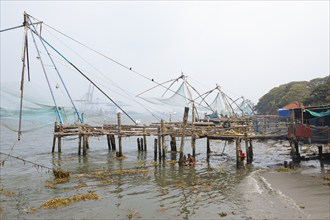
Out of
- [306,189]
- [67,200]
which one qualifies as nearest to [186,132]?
[306,189]

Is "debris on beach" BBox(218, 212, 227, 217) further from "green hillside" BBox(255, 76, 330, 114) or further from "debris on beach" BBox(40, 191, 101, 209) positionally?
"green hillside" BBox(255, 76, 330, 114)

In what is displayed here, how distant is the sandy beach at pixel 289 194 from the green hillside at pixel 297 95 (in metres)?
17.8

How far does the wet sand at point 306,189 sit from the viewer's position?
9497mm

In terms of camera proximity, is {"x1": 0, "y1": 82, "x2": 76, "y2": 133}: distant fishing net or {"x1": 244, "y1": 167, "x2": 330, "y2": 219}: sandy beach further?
{"x1": 0, "y1": 82, "x2": 76, "y2": 133}: distant fishing net

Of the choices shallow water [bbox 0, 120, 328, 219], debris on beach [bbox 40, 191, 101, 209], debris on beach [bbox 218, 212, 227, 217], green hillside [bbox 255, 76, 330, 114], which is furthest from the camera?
green hillside [bbox 255, 76, 330, 114]

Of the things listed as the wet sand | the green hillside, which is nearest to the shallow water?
the wet sand

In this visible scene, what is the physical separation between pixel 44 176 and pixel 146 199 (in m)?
7.31

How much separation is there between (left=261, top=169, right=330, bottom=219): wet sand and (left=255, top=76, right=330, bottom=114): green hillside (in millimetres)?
17618

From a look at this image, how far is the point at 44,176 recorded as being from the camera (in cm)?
1669

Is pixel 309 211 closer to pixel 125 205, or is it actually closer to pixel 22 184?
pixel 125 205

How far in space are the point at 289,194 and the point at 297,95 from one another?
1527 inches

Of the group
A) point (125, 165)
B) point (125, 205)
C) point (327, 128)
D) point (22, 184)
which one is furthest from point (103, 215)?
point (327, 128)

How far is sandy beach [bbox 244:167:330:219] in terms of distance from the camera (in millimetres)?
9430

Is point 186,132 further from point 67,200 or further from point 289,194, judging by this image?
point 67,200
